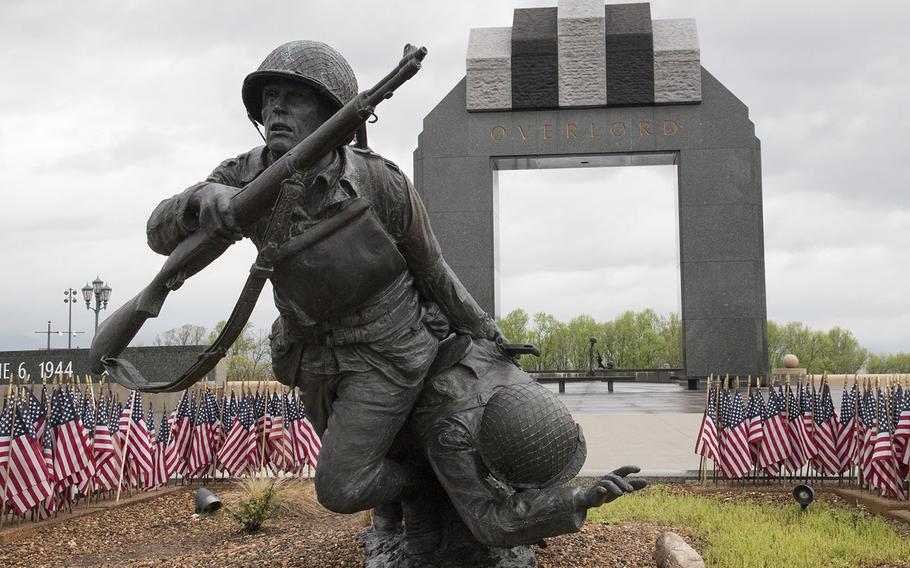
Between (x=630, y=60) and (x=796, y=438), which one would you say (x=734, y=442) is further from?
(x=630, y=60)

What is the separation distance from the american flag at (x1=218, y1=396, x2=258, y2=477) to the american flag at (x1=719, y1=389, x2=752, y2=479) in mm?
5092

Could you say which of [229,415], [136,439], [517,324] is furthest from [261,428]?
[517,324]

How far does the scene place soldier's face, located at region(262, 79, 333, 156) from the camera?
329 cm

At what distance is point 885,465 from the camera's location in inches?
285

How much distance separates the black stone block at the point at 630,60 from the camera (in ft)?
69.1

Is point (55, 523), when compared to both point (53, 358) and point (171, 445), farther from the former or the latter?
point (53, 358)

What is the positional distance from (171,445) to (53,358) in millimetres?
10412

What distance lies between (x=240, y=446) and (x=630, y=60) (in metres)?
16.1

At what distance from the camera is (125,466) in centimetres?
819

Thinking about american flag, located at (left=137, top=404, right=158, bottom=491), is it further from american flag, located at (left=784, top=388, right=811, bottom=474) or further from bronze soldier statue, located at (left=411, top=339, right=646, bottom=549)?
american flag, located at (left=784, top=388, right=811, bottom=474)

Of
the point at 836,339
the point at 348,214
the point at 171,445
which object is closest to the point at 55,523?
the point at 171,445

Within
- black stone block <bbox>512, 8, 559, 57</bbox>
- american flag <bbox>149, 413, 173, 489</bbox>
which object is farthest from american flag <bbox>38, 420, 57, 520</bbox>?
black stone block <bbox>512, 8, 559, 57</bbox>

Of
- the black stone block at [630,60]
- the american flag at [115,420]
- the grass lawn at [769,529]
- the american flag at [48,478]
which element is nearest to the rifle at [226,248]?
the grass lawn at [769,529]

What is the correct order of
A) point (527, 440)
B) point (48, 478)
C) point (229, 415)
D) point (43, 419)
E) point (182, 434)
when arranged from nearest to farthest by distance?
1. point (527, 440)
2. point (48, 478)
3. point (43, 419)
4. point (182, 434)
5. point (229, 415)
